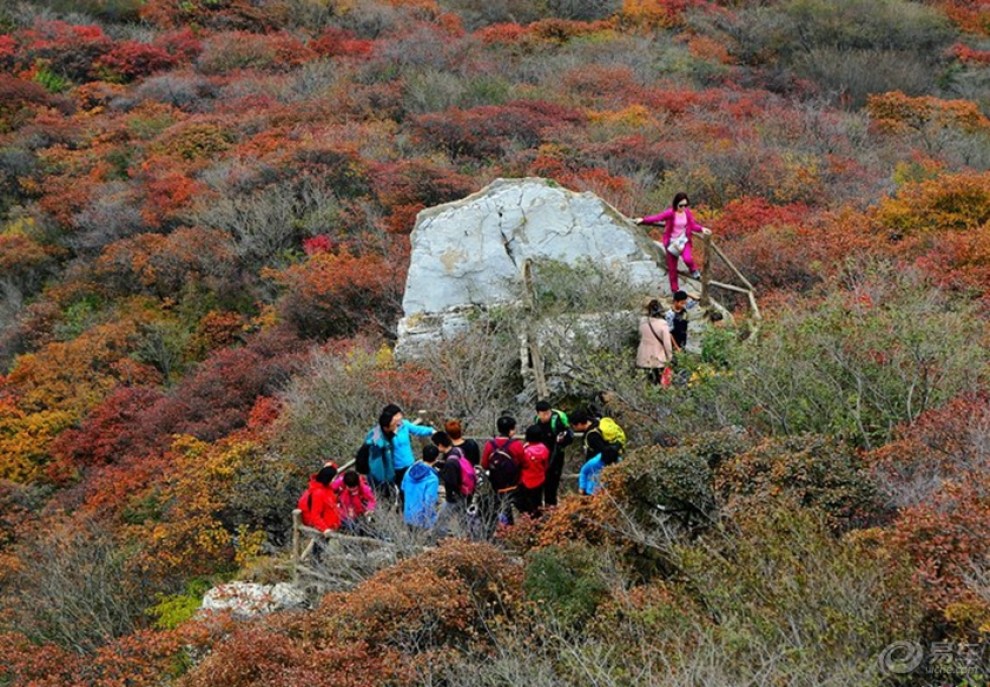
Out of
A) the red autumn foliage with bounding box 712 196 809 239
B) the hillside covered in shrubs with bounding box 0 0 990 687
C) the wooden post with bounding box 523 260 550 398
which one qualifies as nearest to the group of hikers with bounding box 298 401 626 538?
the hillside covered in shrubs with bounding box 0 0 990 687

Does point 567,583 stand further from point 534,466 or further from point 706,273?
point 706,273

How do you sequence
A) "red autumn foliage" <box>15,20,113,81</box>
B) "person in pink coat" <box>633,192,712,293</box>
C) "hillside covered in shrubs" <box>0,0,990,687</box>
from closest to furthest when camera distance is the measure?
"hillside covered in shrubs" <box>0,0,990,687</box>, "person in pink coat" <box>633,192,712,293</box>, "red autumn foliage" <box>15,20,113,81</box>

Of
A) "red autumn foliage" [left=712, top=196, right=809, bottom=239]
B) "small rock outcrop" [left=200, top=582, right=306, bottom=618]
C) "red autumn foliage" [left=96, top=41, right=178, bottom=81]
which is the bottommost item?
"small rock outcrop" [left=200, top=582, right=306, bottom=618]

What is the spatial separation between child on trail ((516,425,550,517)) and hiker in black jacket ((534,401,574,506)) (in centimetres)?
6

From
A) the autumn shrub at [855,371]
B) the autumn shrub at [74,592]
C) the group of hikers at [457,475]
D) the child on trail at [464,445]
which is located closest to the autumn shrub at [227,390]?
the autumn shrub at [74,592]

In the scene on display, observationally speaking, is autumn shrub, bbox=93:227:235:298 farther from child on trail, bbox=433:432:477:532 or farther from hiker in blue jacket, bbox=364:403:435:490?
child on trail, bbox=433:432:477:532

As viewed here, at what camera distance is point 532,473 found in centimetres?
852

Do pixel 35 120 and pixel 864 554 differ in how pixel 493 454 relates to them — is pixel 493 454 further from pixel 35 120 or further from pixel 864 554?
pixel 35 120

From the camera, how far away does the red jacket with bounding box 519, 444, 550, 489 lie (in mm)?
8469

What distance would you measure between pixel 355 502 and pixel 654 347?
3961 millimetres

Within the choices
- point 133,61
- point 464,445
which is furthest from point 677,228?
point 133,61

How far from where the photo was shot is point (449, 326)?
1257cm

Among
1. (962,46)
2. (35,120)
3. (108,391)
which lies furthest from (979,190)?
(35,120)

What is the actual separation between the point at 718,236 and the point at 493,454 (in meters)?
9.33
